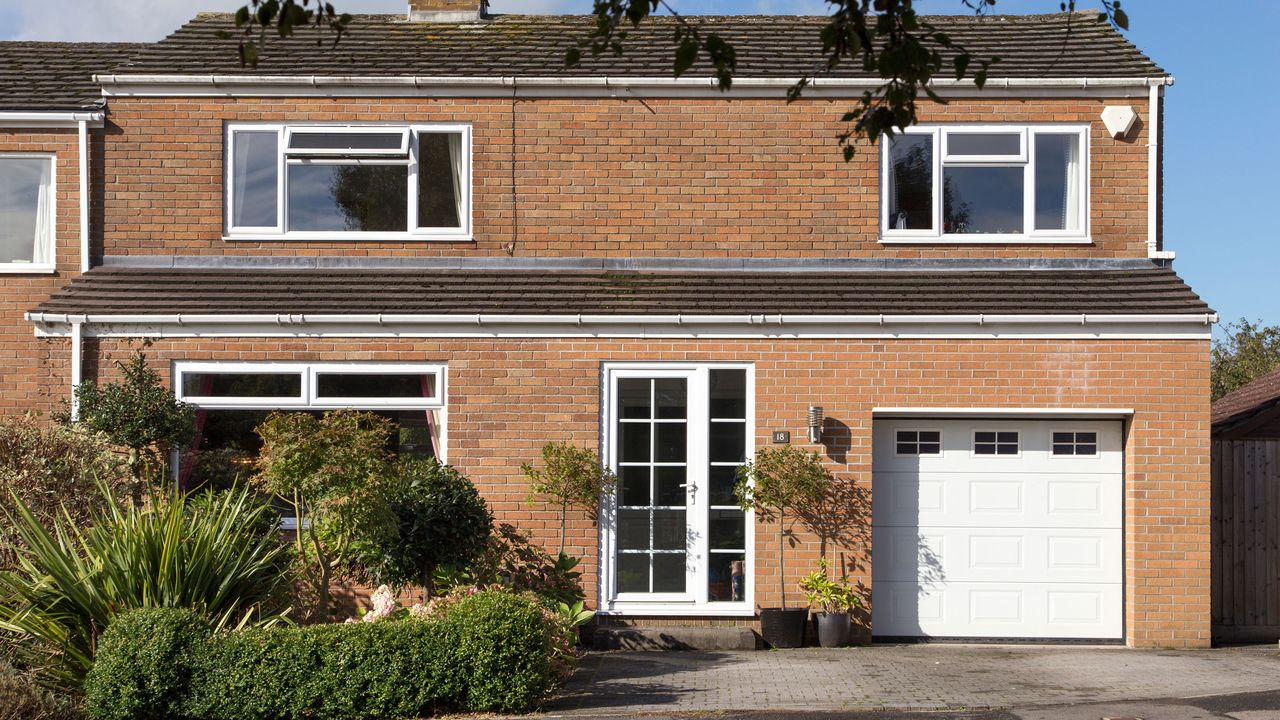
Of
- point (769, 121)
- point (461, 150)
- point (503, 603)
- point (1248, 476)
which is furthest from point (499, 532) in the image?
point (1248, 476)

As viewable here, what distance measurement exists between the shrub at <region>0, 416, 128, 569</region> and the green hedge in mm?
2073

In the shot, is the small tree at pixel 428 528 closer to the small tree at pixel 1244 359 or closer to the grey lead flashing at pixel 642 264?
the grey lead flashing at pixel 642 264

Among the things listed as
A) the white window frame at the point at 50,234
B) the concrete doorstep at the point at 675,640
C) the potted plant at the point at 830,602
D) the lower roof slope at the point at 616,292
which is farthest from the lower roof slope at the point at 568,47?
the concrete doorstep at the point at 675,640

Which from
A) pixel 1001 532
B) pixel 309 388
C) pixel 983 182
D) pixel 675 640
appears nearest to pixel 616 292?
pixel 309 388

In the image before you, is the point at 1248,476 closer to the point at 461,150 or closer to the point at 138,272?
the point at 461,150

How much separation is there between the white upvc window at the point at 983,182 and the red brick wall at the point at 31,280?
886 cm

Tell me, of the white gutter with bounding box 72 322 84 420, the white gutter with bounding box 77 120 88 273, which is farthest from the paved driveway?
the white gutter with bounding box 77 120 88 273

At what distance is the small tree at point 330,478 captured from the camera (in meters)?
10.0

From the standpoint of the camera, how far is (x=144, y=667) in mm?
8398

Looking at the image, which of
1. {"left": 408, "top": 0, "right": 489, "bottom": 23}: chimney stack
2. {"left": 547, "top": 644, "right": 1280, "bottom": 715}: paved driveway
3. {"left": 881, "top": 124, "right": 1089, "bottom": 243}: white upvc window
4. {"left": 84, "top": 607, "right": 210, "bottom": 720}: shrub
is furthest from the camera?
{"left": 408, "top": 0, "right": 489, "bottom": 23}: chimney stack

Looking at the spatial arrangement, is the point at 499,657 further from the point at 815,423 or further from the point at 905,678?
the point at 815,423

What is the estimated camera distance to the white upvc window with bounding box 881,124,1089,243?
13.6 meters

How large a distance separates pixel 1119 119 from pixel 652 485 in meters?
6.37

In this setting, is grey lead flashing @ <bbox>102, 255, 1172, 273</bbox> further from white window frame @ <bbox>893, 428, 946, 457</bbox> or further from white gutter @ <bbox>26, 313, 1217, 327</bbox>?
white window frame @ <bbox>893, 428, 946, 457</bbox>
